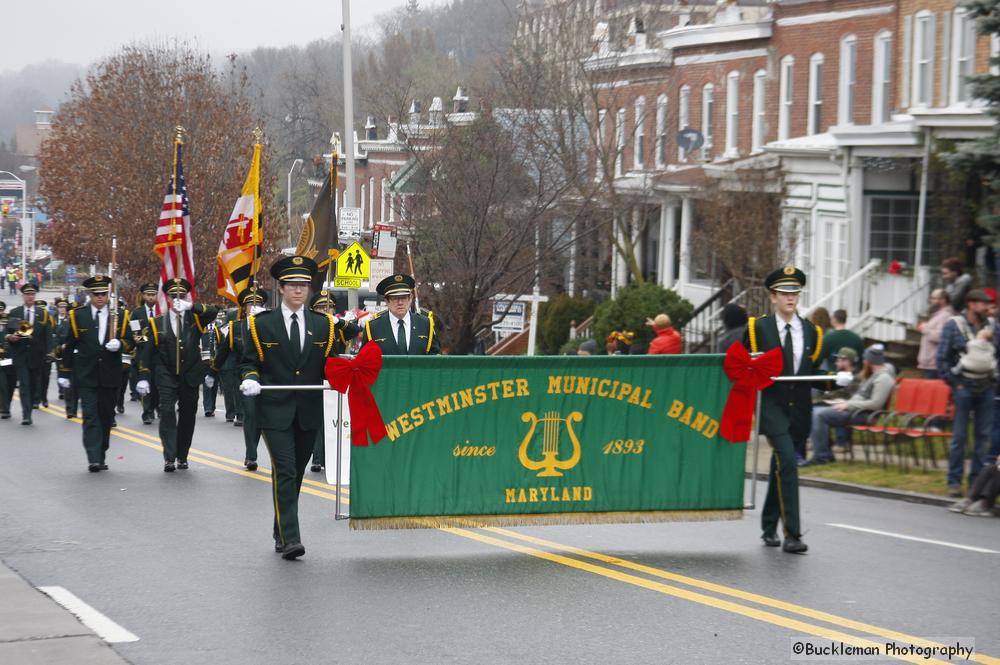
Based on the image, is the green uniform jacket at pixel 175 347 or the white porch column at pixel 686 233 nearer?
the green uniform jacket at pixel 175 347

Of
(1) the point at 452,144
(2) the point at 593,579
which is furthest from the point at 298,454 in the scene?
(1) the point at 452,144

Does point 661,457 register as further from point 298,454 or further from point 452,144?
point 452,144

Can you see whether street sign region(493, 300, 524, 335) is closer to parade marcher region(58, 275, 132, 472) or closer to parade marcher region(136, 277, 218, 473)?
parade marcher region(136, 277, 218, 473)

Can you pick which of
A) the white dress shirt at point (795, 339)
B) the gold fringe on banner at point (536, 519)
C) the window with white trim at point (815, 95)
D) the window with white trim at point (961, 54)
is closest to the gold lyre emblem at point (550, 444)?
the gold fringe on banner at point (536, 519)

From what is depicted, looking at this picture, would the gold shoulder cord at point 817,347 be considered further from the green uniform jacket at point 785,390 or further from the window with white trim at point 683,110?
the window with white trim at point 683,110

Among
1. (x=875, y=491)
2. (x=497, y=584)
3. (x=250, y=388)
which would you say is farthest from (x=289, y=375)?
(x=875, y=491)

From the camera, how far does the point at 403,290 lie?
1267 centimetres

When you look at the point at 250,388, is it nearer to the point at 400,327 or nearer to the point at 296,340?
the point at 296,340

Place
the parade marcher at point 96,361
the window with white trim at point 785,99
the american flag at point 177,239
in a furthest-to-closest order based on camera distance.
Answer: the window with white trim at point 785,99 < the american flag at point 177,239 < the parade marcher at point 96,361

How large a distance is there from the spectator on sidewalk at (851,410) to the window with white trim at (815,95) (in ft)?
51.8

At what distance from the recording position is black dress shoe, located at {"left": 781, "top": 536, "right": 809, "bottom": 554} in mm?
10760

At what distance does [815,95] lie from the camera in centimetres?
3344

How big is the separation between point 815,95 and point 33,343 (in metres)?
17.7

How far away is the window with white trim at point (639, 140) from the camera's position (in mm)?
39656
